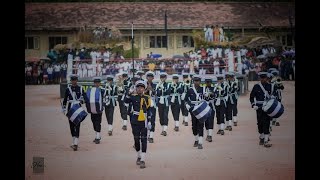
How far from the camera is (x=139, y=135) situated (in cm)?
758

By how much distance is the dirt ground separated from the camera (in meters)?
7.50

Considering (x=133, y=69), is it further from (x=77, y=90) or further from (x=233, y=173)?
(x=233, y=173)

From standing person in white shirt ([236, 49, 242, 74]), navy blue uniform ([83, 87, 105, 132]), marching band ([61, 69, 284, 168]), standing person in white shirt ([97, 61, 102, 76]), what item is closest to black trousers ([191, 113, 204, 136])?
marching band ([61, 69, 284, 168])

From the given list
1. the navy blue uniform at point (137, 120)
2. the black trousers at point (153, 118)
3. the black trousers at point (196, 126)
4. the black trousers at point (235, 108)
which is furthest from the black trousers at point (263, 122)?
the navy blue uniform at point (137, 120)

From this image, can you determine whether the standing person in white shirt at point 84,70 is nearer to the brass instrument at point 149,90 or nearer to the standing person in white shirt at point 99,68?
the standing person in white shirt at point 99,68

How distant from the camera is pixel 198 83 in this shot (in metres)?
8.00

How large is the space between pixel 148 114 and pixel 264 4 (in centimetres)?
193

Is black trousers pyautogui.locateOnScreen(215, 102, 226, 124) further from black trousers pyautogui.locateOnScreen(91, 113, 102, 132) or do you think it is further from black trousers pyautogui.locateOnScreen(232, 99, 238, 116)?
black trousers pyautogui.locateOnScreen(91, 113, 102, 132)

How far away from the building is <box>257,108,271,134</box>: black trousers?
0.87 meters

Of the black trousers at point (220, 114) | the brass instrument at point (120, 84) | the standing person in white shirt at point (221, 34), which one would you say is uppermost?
the standing person in white shirt at point (221, 34)

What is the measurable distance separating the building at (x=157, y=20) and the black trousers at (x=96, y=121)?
888 mm

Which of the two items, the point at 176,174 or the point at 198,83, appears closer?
the point at 176,174

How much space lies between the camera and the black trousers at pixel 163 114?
26.0 feet
